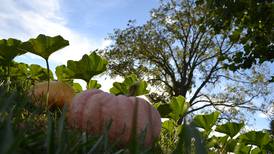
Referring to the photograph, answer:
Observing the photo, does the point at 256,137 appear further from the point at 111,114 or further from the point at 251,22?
the point at 251,22

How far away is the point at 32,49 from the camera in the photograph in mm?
2486

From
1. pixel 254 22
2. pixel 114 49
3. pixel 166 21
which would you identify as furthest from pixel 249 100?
pixel 254 22

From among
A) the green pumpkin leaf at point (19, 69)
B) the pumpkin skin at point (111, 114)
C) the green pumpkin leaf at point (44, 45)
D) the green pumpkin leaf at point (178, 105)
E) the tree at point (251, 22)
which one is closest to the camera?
the pumpkin skin at point (111, 114)

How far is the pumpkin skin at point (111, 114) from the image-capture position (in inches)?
76.8

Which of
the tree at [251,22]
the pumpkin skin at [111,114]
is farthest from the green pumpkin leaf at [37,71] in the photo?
the tree at [251,22]

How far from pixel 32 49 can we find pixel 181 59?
31769 mm

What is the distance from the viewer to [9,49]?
2.51 m

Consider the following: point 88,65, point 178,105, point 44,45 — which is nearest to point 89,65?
point 88,65

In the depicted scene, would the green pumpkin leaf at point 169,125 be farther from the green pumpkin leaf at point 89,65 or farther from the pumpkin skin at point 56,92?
the pumpkin skin at point 56,92

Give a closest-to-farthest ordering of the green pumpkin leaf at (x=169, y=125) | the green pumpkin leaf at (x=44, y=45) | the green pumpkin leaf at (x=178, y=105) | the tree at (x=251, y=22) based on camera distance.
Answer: the green pumpkin leaf at (x=44, y=45) < the green pumpkin leaf at (x=178, y=105) < the green pumpkin leaf at (x=169, y=125) < the tree at (x=251, y=22)

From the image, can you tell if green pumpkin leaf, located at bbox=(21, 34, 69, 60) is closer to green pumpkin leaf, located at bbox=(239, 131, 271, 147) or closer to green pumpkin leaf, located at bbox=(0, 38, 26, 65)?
green pumpkin leaf, located at bbox=(0, 38, 26, 65)

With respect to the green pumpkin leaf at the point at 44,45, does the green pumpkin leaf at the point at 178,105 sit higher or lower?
lower

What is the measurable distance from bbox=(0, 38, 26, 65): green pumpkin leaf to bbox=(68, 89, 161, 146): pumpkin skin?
602 mm

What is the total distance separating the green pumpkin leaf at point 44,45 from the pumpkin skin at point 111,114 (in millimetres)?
397
